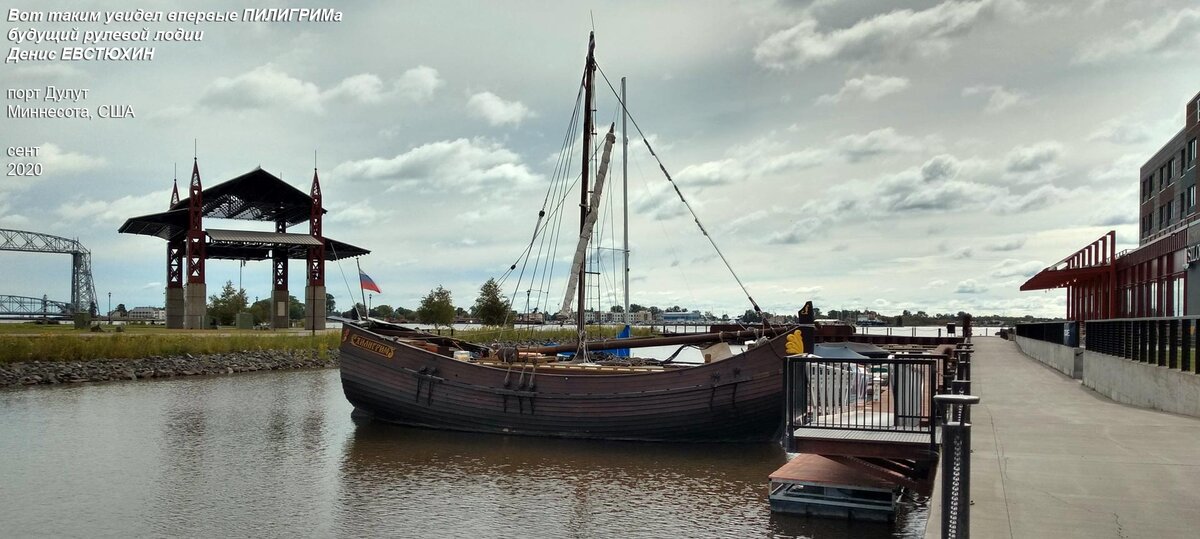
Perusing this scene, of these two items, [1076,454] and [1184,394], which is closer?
[1076,454]

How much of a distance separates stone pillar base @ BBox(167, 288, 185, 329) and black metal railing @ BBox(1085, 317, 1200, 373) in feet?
193

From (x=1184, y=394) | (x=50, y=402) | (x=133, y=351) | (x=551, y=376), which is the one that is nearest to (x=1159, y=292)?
(x=1184, y=394)

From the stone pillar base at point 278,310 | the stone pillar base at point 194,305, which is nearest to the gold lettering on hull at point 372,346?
the stone pillar base at point 194,305

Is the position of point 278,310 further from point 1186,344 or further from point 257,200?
point 1186,344

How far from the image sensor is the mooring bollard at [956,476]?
6.50m

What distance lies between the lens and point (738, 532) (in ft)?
40.2

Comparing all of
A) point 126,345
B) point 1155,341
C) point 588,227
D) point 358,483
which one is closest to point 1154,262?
point 1155,341

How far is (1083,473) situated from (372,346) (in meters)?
17.8

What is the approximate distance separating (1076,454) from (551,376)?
12016mm

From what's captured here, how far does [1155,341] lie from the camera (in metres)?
17.6

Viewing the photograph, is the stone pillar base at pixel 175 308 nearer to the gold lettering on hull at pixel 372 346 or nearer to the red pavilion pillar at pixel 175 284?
the red pavilion pillar at pixel 175 284

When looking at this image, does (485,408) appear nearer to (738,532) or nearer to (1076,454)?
(738,532)

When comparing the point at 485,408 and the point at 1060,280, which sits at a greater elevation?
the point at 1060,280

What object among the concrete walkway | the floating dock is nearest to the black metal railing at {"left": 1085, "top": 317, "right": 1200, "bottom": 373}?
the concrete walkway
